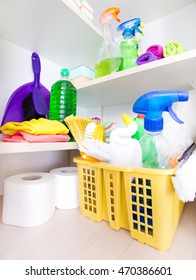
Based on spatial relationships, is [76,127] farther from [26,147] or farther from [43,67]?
[43,67]

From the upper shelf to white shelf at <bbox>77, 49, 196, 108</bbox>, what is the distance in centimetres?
20

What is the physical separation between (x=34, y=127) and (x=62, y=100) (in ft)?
0.87

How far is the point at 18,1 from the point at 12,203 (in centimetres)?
60

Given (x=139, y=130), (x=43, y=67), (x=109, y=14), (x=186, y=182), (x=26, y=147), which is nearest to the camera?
(x=186, y=182)

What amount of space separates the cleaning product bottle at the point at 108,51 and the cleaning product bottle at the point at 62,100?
14cm

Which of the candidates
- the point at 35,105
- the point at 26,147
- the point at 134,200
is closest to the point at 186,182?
the point at 134,200

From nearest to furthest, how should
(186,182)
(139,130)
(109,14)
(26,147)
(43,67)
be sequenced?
(186,182)
(26,147)
(139,130)
(109,14)
(43,67)

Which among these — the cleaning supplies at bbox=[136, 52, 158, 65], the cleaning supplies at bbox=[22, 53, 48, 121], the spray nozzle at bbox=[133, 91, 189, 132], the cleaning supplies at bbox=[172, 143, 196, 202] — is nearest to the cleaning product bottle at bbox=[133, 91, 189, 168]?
the spray nozzle at bbox=[133, 91, 189, 132]

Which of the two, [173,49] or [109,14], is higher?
[109,14]

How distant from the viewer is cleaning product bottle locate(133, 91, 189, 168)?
362 millimetres

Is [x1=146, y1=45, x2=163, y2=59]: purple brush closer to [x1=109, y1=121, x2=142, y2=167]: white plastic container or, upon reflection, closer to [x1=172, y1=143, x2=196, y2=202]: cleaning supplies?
[x1=109, y1=121, x2=142, y2=167]: white plastic container

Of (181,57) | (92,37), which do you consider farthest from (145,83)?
(92,37)

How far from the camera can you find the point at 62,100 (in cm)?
66

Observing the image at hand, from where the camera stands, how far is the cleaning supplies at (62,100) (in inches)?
25.4
